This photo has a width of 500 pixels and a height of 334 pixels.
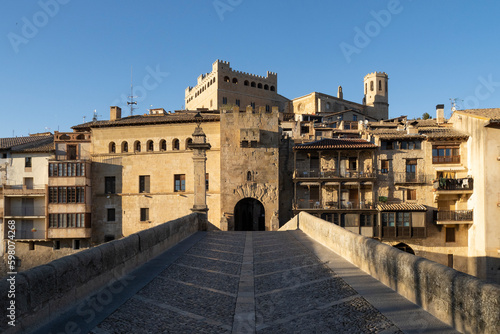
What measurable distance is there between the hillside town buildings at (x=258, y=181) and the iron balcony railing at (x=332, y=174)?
98 millimetres

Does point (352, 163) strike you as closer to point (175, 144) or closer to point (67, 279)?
point (175, 144)

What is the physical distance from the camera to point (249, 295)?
25.0ft

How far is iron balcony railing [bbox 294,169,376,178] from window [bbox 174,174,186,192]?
35.9 feet

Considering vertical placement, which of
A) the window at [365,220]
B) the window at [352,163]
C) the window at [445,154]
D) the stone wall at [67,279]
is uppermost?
the window at [445,154]

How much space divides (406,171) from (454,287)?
35649mm

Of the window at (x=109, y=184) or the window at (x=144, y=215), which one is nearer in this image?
the window at (x=144, y=215)

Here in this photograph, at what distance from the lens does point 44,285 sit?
520cm

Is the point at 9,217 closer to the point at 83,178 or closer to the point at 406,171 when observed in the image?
the point at 83,178

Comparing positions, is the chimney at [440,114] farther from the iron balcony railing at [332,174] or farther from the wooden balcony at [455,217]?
the iron balcony railing at [332,174]

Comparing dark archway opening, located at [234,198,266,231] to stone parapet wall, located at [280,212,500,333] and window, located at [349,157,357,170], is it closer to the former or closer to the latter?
window, located at [349,157,357,170]

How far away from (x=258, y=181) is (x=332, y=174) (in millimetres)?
7543

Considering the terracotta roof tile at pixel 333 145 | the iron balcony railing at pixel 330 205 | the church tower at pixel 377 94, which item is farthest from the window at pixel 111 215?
the church tower at pixel 377 94

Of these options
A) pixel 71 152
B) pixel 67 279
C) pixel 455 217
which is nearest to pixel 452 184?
pixel 455 217

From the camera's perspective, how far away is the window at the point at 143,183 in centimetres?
3847
